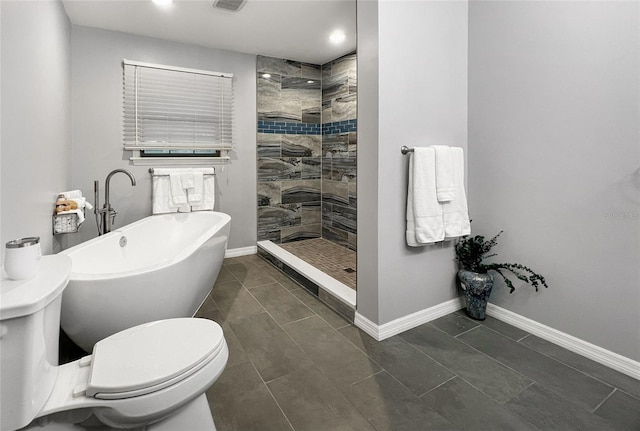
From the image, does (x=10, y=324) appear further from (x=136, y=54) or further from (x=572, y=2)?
(x=136, y=54)

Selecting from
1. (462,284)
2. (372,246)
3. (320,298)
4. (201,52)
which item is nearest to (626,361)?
(462,284)

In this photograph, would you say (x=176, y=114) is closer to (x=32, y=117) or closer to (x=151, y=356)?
(x=32, y=117)

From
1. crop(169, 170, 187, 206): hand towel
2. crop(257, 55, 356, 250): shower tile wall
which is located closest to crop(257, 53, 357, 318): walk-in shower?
crop(257, 55, 356, 250): shower tile wall

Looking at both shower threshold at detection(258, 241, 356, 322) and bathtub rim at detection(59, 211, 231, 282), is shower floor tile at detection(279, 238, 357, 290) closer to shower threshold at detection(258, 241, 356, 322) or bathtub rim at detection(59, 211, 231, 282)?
shower threshold at detection(258, 241, 356, 322)

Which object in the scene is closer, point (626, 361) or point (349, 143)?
point (626, 361)

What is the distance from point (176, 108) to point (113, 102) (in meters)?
0.57

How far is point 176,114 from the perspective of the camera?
143 inches

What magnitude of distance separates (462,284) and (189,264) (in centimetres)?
185

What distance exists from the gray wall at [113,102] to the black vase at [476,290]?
2.71 m

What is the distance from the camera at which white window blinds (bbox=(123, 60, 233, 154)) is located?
343cm

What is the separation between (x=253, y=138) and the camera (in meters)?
4.10

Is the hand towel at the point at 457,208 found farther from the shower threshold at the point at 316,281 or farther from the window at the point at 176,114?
the window at the point at 176,114

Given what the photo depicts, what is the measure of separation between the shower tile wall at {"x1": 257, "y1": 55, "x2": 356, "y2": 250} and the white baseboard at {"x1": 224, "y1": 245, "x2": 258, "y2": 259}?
20 cm

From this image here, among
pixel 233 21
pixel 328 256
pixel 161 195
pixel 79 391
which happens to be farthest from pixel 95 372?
pixel 233 21
